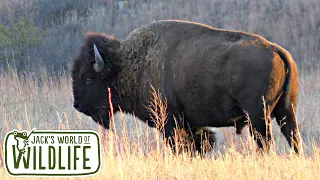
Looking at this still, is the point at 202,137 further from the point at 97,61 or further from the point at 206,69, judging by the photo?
the point at 97,61

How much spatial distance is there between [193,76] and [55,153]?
231cm

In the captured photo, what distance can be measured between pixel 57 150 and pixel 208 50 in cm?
243

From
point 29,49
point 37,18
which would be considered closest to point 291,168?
point 29,49

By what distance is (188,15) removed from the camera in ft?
79.2

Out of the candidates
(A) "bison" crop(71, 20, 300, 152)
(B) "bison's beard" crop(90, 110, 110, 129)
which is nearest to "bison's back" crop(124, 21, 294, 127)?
(A) "bison" crop(71, 20, 300, 152)

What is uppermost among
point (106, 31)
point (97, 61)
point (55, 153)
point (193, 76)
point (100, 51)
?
point (106, 31)

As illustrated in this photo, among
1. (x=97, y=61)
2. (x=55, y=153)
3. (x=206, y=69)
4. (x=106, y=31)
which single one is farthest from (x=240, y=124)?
(x=106, y=31)

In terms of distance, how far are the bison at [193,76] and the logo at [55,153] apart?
195 cm

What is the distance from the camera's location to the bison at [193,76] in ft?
19.6

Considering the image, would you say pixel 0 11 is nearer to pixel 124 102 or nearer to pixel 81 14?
pixel 81 14

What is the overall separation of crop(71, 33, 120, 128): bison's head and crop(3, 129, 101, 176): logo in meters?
2.85

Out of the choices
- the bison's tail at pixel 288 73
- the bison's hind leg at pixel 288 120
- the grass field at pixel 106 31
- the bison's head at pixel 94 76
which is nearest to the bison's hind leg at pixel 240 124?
the bison's hind leg at pixel 288 120

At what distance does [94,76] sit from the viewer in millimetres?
7609

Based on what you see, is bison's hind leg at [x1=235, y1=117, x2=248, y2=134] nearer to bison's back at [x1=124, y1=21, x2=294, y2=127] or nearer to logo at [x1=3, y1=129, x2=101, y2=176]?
bison's back at [x1=124, y1=21, x2=294, y2=127]
